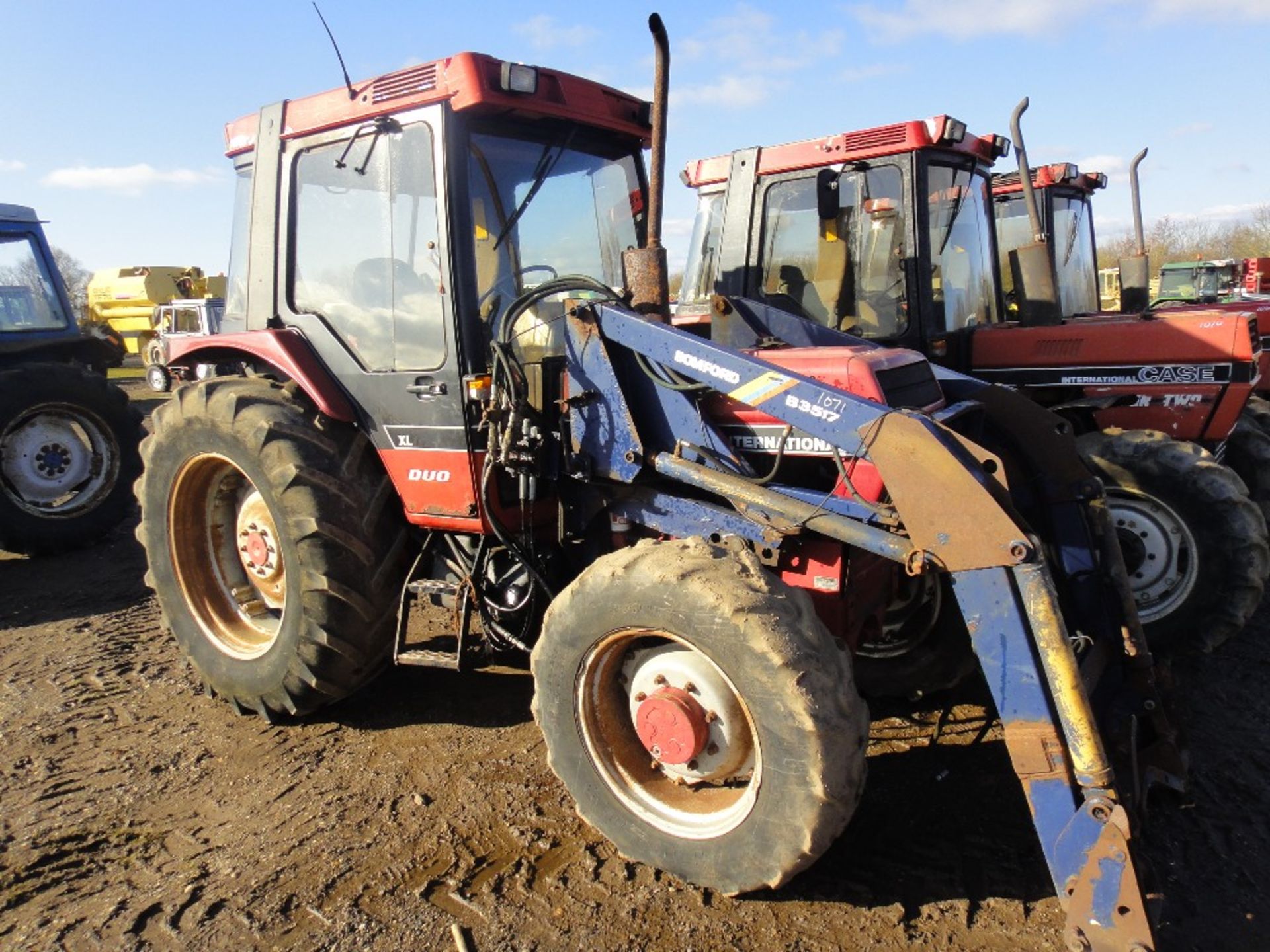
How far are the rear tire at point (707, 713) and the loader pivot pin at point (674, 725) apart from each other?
0.02 m

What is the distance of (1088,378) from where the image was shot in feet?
18.2

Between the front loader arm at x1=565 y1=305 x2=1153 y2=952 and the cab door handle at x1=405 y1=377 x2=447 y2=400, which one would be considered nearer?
the front loader arm at x1=565 y1=305 x2=1153 y2=952

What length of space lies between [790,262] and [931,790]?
351cm

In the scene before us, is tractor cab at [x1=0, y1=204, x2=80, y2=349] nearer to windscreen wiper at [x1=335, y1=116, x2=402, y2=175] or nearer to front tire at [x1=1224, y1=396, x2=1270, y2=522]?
windscreen wiper at [x1=335, y1=116, x2=402, y2=175]

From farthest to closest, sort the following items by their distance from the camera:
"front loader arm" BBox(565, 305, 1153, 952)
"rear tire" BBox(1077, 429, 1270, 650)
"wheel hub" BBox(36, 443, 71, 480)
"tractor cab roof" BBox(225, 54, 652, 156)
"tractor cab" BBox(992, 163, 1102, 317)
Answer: "tractor cab" BBox(992, 163, 1102, 317) < "wheel hub" BBox(36, 443, 71, 480) < "rear tire" BBox(1077, 429, 1270, 650) < "tractor cab roof" BBox(225, 54, 652, 156) < "front loader arm" BBox(565, 305, 1153, 952)

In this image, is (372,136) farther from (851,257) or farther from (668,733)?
(851,257)

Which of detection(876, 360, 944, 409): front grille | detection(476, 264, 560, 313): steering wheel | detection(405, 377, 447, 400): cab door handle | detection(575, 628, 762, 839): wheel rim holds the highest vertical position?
detection(476, 264, 560, 313): steering wheel

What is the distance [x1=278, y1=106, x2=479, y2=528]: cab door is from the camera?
139 inches

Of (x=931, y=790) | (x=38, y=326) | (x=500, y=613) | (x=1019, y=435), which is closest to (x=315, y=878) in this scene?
(x=500, y=613)

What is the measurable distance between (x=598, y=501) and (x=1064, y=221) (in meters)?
7.03

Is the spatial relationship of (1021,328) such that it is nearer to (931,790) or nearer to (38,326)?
(931,790)

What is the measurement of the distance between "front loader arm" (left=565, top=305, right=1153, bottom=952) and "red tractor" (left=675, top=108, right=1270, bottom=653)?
2.21 meters

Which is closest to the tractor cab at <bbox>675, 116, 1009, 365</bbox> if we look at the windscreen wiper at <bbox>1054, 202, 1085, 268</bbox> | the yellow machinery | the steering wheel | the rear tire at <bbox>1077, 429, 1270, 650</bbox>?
the rear tire at <bbox>1077, 429, 1270, 650</bbox>

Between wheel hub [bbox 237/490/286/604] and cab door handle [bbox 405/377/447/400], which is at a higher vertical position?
cab door handle [bbox 405/377/447/400]
